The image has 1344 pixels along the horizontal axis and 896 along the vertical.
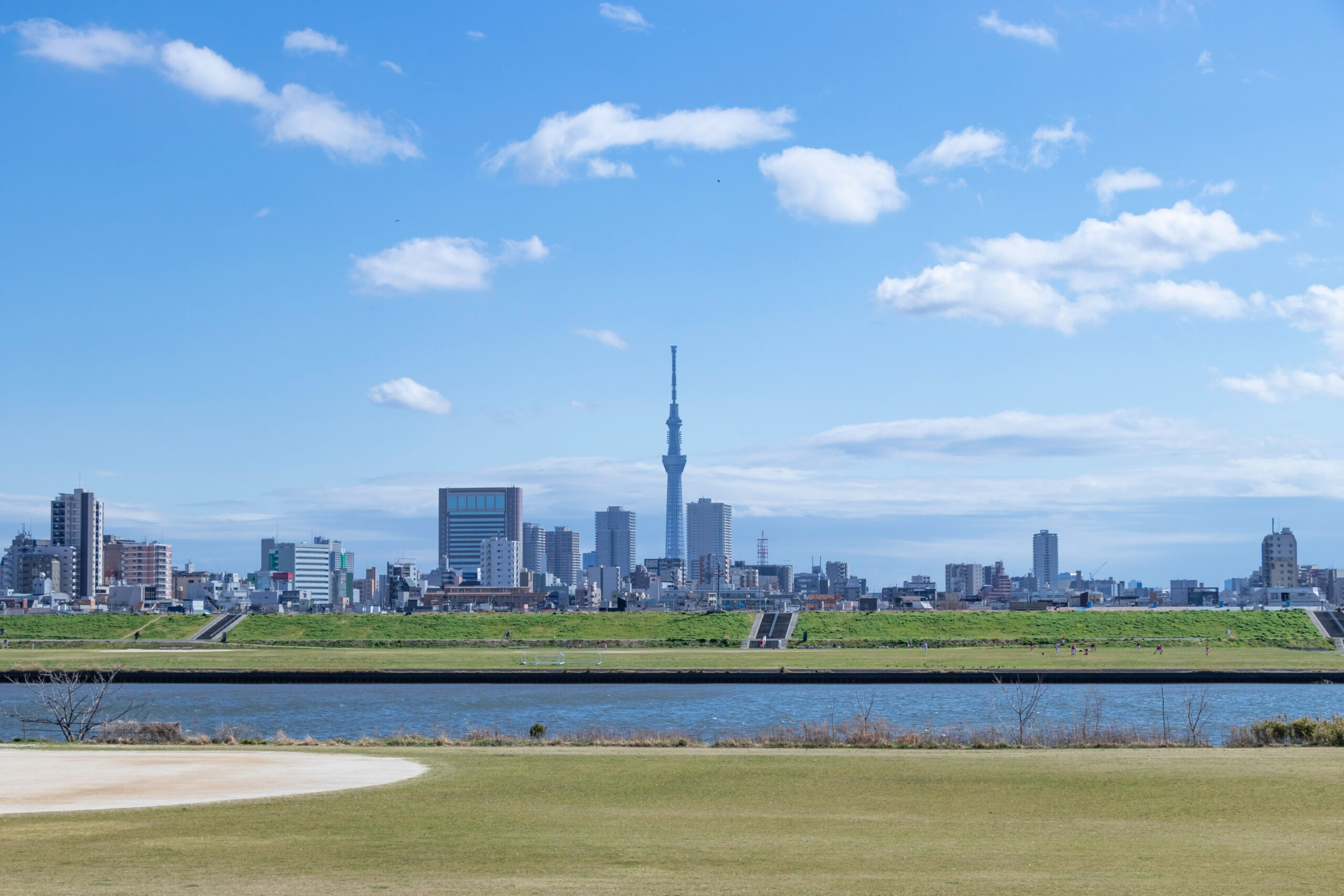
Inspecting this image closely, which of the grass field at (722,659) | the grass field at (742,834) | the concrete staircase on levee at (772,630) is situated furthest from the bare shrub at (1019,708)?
the concrete staircase on levee at (772,630)

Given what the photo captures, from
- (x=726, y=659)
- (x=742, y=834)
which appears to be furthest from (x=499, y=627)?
(x=742, y=834)

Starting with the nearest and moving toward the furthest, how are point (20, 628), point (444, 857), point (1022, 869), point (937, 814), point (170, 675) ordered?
point (1022, 869)
point (444, 857)
point (937, 814)
point (170, 675)
point (20, 628)

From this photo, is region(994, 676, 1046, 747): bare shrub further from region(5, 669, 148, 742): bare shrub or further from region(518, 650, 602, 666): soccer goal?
region(518, 650, 602, 666): soccer goal

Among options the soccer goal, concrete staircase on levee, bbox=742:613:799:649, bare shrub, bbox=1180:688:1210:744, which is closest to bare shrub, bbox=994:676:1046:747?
bare shrub, bbox=1180:688:1210:744

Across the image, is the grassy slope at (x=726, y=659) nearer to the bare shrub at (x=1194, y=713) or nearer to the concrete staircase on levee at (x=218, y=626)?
the bare shrub at (x=1194, y=713)

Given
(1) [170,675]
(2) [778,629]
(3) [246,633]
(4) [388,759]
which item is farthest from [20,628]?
(4) [388,759]

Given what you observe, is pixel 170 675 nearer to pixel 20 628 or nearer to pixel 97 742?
pixel 97 742

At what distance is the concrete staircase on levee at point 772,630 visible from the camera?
111 metres

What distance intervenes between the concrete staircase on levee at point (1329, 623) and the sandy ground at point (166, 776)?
336 ft

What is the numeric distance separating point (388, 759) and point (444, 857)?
14.2 meters

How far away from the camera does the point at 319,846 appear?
1844cm

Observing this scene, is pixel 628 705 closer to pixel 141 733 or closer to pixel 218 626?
pixel 141 733

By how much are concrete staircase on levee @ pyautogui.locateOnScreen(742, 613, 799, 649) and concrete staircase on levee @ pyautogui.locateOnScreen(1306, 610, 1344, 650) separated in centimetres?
4831

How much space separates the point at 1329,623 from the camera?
120 metres
